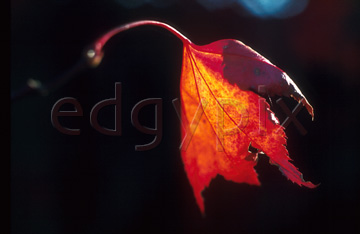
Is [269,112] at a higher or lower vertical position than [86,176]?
higher

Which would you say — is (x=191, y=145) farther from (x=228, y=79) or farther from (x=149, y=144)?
(x=149, y=144)

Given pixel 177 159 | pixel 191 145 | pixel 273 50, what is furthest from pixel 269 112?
pixel 273 50

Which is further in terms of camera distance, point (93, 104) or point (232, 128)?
point (93, 104)

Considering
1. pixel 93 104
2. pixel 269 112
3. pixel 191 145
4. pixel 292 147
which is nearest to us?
pixel 269 112

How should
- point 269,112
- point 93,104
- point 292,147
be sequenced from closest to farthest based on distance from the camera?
point 269,112
point 93,104
point 292,147

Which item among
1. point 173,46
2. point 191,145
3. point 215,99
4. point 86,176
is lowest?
point 86,176

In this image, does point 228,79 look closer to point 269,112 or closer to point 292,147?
point 269,112
